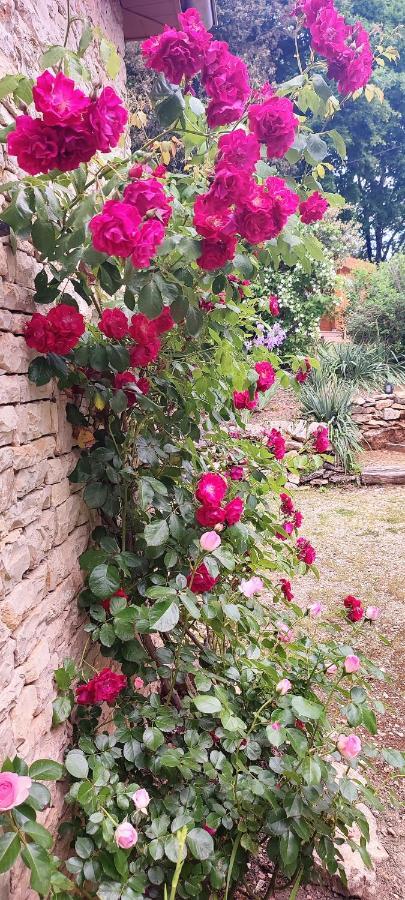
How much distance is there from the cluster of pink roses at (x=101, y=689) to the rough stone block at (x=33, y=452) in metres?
0.52

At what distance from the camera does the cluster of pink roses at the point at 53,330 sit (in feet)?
3.70

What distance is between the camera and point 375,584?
3.59 m

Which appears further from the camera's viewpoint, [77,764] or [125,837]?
[77,764]

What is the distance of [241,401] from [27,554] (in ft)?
3.13

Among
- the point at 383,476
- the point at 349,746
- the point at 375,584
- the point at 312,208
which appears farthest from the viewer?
the point at 383,476

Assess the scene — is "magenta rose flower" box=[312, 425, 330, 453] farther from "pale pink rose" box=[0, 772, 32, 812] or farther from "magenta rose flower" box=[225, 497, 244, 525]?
"pale pink rose" box=[0, 772, 32, 812]

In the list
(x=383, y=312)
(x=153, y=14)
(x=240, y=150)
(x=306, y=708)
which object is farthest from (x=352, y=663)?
(x=383, y=312)

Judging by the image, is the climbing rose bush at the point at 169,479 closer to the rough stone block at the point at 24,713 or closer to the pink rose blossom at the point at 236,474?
the rough stone block at the point at 24,713

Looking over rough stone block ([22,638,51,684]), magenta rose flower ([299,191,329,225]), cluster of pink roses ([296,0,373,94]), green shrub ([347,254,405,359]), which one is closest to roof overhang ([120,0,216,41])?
cluster of pink roses ([296,0,373,94])

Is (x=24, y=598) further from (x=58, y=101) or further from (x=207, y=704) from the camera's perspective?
(x=58, y=101)

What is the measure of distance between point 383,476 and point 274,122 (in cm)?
480

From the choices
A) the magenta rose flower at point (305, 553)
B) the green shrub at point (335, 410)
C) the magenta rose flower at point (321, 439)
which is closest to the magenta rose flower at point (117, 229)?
the magenta rose flower at point (321, 439)

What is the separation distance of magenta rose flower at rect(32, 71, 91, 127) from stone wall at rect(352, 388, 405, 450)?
18.6ft

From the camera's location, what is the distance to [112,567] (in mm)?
1360
